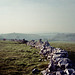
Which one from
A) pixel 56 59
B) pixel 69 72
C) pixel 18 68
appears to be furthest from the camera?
pixel 56 59

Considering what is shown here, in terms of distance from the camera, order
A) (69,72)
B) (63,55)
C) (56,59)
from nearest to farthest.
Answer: (69,72) → (56,59) → (63,55)

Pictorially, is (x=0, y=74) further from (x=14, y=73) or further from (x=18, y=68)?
(x=18, y=68)

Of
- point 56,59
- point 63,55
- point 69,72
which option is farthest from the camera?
point 63,55

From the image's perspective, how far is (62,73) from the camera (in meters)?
8.98

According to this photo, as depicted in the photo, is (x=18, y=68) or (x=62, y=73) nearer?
(x=62, y=73)

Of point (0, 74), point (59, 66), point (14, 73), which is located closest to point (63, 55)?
point (59, 66)

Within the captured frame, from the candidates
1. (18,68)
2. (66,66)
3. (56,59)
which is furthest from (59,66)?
(18,68)

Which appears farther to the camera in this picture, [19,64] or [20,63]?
[20,63]

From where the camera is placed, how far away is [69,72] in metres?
8.72

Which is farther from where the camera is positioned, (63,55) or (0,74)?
(63,55)

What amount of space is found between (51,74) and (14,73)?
4042 millimetres

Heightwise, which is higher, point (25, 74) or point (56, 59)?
point (56, 59)

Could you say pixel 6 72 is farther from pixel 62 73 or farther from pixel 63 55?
pixel 63 55

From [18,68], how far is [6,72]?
1558 mm
